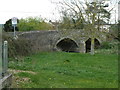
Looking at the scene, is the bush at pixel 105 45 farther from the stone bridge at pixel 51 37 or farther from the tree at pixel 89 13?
the tree at pixel 89 13

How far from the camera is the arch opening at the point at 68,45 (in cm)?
3225

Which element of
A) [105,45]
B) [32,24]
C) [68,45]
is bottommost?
[68,45]

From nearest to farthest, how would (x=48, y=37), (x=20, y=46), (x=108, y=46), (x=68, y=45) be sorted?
(x=20, y=46) < (x=48, y=37) < (x=108, y=46) < (x=68, y=45)

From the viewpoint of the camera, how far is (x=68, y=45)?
118 feet

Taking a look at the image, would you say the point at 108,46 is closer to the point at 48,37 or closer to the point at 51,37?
the point at 51,37

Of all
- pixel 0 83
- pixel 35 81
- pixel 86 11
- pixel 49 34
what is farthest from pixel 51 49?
pixel 0 83

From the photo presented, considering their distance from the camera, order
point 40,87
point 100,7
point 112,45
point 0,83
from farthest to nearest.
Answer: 1. point 112,45
2. point 100,7
3. point 40,87
4. point 0,83

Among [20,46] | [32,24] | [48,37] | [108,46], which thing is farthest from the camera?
[32,24]

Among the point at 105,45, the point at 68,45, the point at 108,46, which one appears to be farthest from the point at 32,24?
the point at 108,46

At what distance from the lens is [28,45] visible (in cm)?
2009

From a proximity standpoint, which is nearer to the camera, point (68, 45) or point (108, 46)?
point (108, 46)

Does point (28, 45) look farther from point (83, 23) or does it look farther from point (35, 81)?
point (35, 81)

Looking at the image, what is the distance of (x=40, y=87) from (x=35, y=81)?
31.6 inches

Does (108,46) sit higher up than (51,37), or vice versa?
(51,37)
